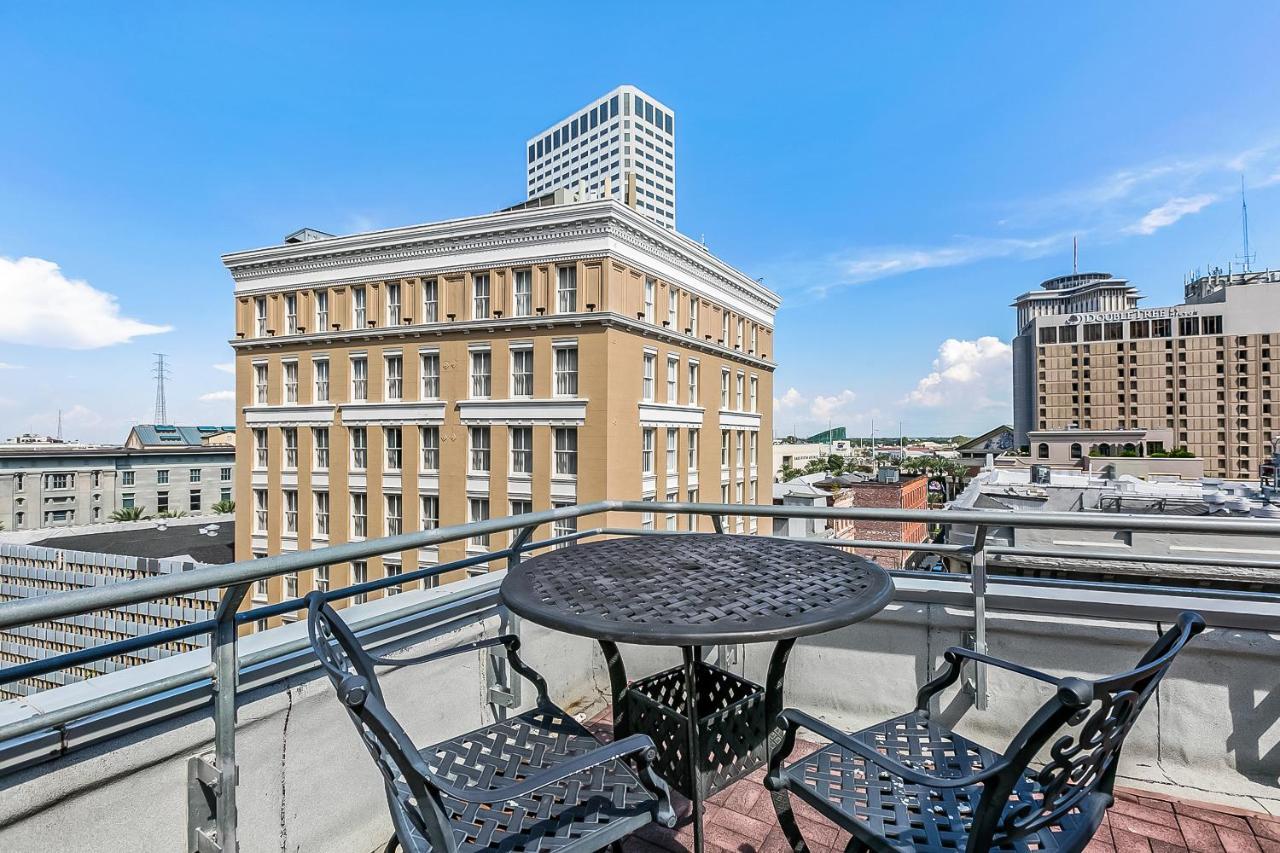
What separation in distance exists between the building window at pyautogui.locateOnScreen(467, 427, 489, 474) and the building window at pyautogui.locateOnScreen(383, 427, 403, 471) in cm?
308

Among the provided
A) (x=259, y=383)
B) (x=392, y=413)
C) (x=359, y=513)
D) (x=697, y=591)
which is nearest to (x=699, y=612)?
(x=697, y=591)

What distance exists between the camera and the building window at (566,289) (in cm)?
1855

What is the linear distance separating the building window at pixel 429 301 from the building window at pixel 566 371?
5.28 metres

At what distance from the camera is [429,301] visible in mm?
20531

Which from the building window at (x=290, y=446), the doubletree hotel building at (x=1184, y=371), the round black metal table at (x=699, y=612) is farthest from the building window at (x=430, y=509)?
the doubletree hotel building at (x=1184, y=371)

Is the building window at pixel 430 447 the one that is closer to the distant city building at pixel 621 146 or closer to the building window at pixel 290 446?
the building window at pixel 290 446

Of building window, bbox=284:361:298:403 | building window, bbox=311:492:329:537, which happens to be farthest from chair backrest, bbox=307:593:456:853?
building window, bbox=284:361:298:403

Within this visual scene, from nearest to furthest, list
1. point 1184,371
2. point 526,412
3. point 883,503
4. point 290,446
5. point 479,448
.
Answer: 1. point 526,412
2. point 479,448
3. point 290,446
4. point 883,503
5. point 1184,371

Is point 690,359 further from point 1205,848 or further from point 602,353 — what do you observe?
point 1205,848

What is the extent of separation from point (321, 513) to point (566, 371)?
38.4ft

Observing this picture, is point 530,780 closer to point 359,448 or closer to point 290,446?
point 359,448

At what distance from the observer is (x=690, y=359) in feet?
73.6

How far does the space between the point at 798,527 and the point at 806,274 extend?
57.4ft

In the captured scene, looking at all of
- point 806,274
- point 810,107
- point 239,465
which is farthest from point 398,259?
point 806,274
